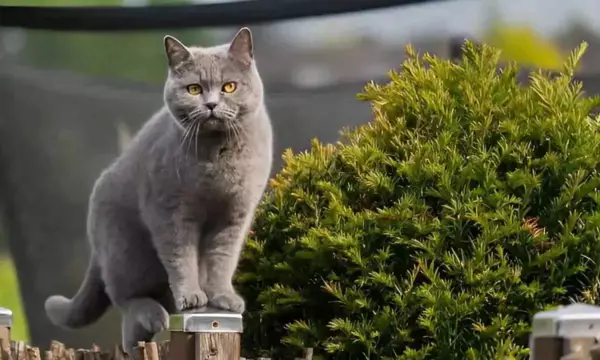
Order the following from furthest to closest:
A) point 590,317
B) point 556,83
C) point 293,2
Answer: point 293,2 < point 556,83 < point 590,317

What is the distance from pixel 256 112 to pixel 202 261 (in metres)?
0.36

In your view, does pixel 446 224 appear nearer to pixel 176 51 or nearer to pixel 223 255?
pixel 223 255

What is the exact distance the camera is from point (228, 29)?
2738 mm

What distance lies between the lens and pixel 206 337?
1.34 metres

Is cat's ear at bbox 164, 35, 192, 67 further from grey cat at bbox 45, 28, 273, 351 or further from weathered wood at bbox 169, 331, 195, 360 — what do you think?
weathered wood at bbox 169, 331, 195, 360

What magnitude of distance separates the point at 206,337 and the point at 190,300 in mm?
326

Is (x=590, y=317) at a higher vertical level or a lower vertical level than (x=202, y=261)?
lower

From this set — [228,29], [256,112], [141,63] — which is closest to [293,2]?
[228,29]

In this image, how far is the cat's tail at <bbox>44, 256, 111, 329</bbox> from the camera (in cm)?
210

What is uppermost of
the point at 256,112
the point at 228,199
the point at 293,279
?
the point at 256,112

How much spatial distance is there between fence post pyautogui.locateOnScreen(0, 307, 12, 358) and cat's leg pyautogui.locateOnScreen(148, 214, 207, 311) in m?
0.34

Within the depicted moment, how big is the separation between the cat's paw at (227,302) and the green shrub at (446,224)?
4.3 inches

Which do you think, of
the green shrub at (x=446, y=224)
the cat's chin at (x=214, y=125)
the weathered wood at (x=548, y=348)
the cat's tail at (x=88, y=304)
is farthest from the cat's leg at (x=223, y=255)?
the weathered wood at (x=548, y=348)

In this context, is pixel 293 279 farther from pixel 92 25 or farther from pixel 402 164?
pixel 92 25
